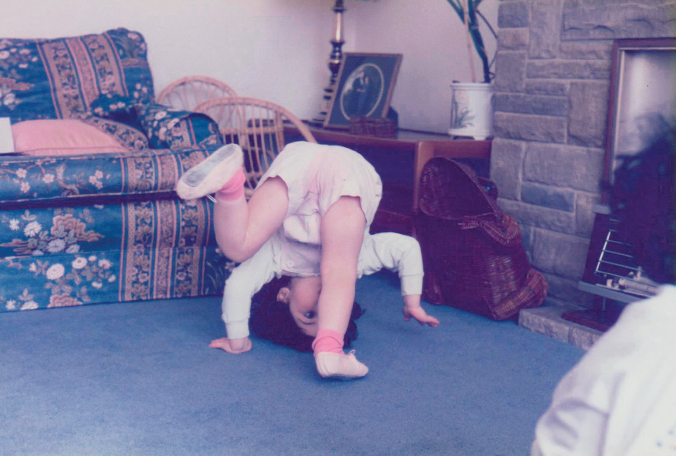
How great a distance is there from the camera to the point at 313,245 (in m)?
1.95

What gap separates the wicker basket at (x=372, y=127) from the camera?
2.84 meters

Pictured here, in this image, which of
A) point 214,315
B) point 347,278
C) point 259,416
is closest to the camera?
point 259,416

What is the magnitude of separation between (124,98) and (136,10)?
2.29 ft

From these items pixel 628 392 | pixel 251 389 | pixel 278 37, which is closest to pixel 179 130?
pixel 251 389

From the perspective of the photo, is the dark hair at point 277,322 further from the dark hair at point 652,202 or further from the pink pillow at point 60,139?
the dark hair at point 652,202

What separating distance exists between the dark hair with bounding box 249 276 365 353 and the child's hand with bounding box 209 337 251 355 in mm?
83

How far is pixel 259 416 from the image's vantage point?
152 cm

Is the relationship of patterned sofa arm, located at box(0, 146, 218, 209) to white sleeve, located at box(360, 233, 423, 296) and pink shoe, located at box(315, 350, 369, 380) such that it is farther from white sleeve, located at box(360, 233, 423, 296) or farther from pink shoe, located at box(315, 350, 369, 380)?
pink shoe, located at box(315, 350, 369, 380)

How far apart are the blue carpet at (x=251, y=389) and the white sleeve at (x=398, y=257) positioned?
0.64 ft

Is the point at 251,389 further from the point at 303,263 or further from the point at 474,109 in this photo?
the point at 474,109

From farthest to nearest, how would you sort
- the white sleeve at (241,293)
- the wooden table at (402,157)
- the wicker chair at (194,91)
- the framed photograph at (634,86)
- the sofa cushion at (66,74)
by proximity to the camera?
the wicker chair at (194,91) < the sofa cushion at (66,74) < the wooden table at (402,157) < the framed photograph at (634,86) < the white sleeve at (241,293)

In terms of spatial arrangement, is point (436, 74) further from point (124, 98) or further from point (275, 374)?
point (275, 374)

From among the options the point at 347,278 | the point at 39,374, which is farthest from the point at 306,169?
the point at 39,374

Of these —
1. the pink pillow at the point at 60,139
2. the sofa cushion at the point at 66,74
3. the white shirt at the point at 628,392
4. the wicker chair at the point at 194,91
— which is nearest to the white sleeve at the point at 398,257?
the pink pillow at the point at 60,139
